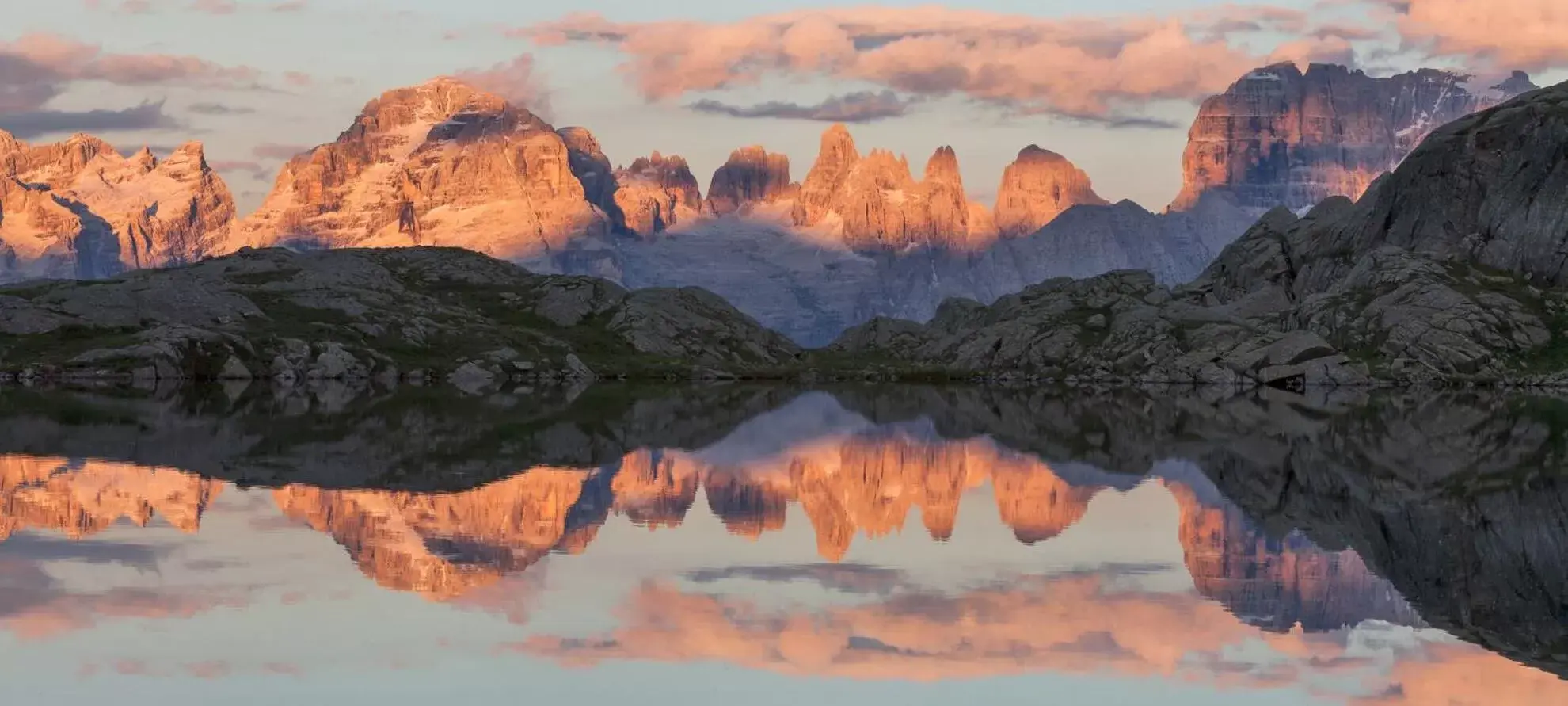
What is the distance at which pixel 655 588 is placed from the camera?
54.8 meters

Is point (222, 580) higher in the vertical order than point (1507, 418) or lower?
higher

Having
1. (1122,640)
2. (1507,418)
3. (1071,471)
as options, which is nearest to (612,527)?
(1122,640)

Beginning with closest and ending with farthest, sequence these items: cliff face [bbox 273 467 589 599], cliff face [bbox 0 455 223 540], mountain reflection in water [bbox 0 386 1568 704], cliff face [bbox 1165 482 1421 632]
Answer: mountain reflection in water [bbox 0 386 1568 704] < cliff face [bbox 1165 482 1421 632] < cliff face [bbox 273 467 589 599] < cliff face [bbox 0 455 223 540]

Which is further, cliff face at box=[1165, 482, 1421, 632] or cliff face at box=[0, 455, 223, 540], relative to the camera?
cliff face at box=[0, 455, 223, 540]

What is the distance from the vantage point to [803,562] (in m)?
62.4

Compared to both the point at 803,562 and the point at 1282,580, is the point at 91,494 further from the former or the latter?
the point at 1282,580

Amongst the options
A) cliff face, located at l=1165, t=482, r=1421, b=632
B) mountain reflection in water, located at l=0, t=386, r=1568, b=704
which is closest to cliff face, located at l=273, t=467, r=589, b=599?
mountain reflection in water, located at l=0, t=386, r=1568, b=704

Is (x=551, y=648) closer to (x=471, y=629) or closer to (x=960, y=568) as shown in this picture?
(x=471, y=629)

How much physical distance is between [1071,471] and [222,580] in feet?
194

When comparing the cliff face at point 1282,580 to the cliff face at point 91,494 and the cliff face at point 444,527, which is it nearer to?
the cliff face at point 444,527

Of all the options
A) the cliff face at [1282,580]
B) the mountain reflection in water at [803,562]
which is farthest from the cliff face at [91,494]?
the cliff face at [1282,580]

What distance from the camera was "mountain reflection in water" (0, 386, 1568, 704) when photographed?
143 ft

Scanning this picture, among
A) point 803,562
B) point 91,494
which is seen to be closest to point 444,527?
point 803,562

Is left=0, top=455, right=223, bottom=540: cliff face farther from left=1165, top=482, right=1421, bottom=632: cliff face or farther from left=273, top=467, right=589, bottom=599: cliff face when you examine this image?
left=1165, top=482, right=1421, bottom=632: cliff face
